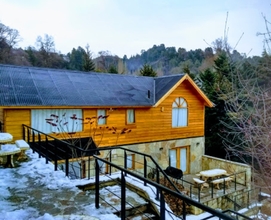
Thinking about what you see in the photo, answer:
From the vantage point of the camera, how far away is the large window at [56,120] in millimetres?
9734

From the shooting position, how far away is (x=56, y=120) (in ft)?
33.2

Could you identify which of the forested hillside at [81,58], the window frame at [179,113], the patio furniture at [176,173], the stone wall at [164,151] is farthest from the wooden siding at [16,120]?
the forested hillside at [81,58]

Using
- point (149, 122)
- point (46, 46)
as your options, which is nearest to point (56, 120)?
point (149, 122)

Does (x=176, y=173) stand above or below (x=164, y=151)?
below

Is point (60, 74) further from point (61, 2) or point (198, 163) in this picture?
point (198, 163)

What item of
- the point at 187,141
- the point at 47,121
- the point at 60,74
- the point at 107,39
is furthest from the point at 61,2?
the point at 107,39

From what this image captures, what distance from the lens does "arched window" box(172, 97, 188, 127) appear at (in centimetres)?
1395

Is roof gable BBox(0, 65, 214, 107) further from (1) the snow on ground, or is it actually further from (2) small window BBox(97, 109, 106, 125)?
(1) the snow on ground

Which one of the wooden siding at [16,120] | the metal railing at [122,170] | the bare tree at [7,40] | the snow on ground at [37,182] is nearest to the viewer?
the metal railing at [122,170]

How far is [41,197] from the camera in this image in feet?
14.2

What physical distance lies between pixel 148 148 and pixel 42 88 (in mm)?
6342

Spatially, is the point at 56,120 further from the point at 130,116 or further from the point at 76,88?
the point at 130,116

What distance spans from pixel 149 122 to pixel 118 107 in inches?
90.9

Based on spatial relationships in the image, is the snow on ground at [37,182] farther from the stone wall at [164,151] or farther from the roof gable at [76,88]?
the stone wall at [164,151]
